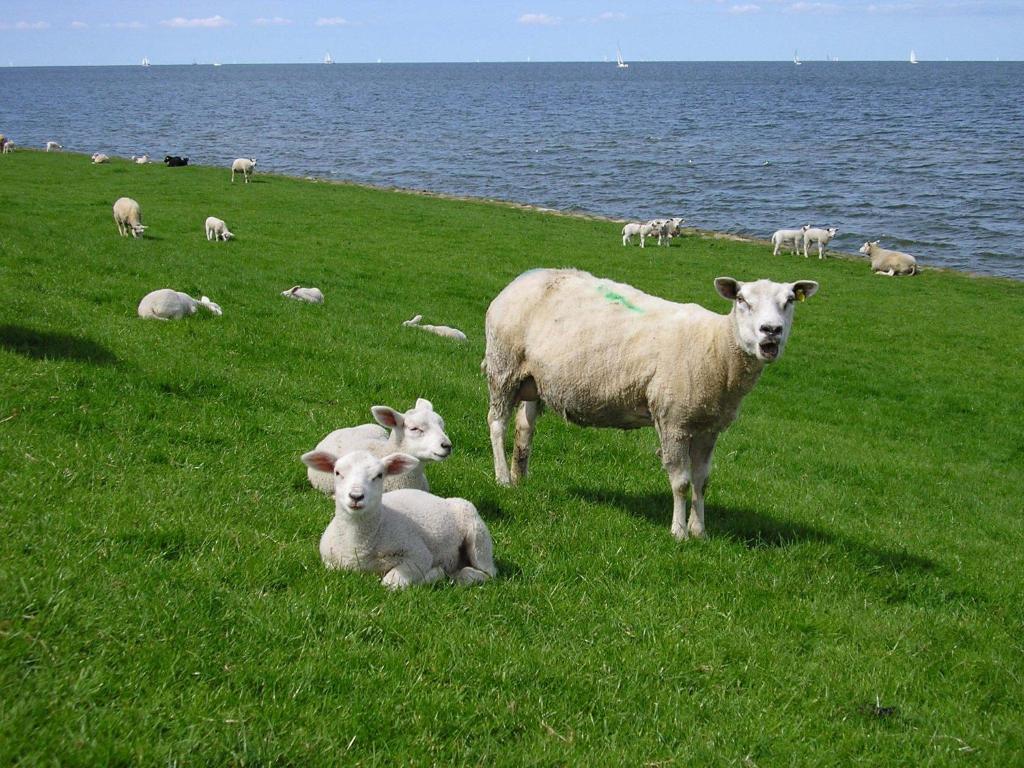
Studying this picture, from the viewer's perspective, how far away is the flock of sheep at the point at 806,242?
32.7m

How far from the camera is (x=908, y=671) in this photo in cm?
611

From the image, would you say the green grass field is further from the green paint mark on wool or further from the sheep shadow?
the green paint mark on wool

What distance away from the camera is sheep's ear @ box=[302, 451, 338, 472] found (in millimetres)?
6152

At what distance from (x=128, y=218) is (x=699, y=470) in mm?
21328

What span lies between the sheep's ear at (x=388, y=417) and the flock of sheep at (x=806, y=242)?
2705 cm

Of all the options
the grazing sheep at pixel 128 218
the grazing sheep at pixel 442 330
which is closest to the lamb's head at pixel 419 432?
the grazing sheep at pixel 442 330

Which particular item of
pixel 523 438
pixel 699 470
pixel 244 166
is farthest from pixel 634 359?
pixel 244 166

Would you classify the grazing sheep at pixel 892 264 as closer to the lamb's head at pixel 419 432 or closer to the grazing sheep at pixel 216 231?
the grazing sheep at pixel 216 231

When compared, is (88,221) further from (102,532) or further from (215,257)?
(102,532)

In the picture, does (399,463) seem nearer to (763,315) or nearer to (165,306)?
(763,315)

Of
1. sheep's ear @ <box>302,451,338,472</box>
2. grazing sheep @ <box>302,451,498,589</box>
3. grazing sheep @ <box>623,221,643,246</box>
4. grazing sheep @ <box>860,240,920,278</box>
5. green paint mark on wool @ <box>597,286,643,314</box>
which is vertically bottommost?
grazing sheep @ <box>860,240,920,278</box>

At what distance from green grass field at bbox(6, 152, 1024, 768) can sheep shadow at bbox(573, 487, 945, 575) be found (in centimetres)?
5

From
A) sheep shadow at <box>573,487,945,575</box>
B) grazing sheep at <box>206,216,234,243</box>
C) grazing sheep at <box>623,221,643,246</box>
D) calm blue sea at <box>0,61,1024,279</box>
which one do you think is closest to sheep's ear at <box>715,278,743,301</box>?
sheep shadow at <box>573,487,945,575</box>

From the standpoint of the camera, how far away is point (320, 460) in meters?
6.25
